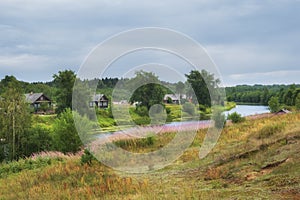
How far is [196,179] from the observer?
9.39 meters

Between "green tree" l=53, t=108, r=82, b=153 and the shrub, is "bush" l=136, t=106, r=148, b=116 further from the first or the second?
the shrub

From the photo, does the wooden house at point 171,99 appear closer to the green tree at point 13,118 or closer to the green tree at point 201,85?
the green tree at point 201,85

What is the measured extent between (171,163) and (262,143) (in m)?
3.16

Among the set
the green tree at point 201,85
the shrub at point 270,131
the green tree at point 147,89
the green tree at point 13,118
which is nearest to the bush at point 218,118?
the green tree at point 201,85

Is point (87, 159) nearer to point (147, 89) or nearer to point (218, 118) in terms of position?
point (147, 89)

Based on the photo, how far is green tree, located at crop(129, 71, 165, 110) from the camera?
12.9 meters

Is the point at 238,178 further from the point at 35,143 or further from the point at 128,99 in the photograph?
the point at 35,143

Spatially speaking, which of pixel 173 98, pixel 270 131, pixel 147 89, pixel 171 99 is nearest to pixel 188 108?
pixel 171 99

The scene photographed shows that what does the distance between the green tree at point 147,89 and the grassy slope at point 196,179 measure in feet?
10.3

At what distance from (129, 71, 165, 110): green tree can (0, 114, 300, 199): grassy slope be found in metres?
3.13

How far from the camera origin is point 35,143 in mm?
27359

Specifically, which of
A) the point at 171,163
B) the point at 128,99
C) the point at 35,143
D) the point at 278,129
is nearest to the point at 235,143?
the point at 278,129

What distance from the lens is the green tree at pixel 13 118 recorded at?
92.1 ft

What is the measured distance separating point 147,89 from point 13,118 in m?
17.1
